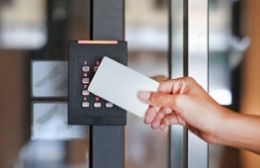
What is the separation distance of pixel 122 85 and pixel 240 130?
0.30 metres

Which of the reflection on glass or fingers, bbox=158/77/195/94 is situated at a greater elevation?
the reflection on glass

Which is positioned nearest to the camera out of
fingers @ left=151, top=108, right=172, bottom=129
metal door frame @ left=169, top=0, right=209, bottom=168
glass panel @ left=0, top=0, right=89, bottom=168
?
fingers @ left=151, top=108, right=172, bottom=129

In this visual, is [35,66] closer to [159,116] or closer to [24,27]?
[24,27]

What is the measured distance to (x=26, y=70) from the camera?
1479 mm

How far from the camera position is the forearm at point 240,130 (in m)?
0.83

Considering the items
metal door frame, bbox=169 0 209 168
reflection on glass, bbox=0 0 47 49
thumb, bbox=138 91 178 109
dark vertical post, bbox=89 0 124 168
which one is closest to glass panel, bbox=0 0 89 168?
reflection on glass, bbox=0 0 47 49

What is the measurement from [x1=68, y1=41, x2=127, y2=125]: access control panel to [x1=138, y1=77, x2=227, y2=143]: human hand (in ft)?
0.25

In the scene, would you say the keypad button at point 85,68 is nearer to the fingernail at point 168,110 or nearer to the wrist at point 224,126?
the fingernail at point 168,110

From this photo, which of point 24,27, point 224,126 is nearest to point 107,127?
point 224,126

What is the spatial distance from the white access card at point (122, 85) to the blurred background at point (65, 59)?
0.77 meters

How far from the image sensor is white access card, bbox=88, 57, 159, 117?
70 centimetres

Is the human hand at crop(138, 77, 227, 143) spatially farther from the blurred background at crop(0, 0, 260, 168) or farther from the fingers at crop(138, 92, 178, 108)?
the blurred background at crop(0, 0, 260, 168)

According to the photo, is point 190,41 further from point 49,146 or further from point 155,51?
point 49,146

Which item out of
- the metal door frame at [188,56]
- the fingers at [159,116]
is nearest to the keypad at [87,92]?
the fingers at [159,116]
